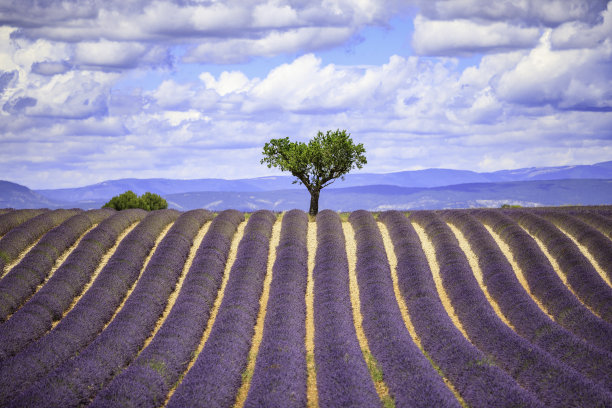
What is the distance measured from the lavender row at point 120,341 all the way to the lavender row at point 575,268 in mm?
15783

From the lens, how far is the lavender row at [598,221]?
28030 millimetres

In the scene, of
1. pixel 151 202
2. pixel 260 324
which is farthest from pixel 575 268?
pixel 151 202

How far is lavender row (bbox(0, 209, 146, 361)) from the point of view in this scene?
17250mm

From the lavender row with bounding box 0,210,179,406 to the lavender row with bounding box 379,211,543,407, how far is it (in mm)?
10815

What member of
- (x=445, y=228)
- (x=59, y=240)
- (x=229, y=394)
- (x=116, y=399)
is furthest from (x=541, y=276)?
(x=59, y=240)

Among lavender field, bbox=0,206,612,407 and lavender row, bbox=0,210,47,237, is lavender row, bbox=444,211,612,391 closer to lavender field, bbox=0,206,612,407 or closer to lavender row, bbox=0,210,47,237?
lavender field, bbox=0,206,612,407

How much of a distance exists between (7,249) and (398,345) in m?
19.4

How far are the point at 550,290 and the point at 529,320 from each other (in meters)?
3.42

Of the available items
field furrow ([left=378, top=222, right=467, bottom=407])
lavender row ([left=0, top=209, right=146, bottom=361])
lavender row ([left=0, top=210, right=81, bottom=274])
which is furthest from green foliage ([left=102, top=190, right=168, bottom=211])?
field furrow ([left=378, top=222, right=467, bottom=407])

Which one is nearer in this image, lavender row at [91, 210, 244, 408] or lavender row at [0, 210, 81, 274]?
lavender row at [91, 210, 244, 408]

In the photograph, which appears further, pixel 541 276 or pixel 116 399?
pixel 541 276

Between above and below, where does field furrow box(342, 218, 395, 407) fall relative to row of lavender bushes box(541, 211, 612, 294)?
below

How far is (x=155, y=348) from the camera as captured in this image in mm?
15461

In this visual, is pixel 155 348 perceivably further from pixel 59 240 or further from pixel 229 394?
pixel 59 240
